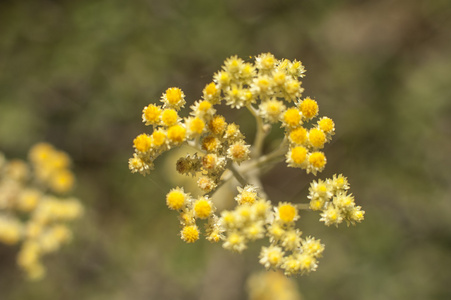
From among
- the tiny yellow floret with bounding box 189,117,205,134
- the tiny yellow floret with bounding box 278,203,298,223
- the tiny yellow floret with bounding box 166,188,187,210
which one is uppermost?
the tiny yellow floret with bounding box 189,117,205,134

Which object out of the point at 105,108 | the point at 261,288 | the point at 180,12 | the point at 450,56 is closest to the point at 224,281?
the point at 261,288

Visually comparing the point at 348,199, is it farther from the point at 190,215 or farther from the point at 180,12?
the point at 180,12

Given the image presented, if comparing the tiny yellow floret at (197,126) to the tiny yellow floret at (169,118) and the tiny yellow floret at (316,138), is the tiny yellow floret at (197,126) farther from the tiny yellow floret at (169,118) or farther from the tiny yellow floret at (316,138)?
the tiny yellow floret at (316,138)

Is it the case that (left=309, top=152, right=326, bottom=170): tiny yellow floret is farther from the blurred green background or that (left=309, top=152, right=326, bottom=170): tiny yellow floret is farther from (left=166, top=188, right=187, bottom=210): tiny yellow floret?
the blurred green background

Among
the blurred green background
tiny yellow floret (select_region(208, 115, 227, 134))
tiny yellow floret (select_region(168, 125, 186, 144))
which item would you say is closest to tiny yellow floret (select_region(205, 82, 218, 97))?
tiny yellow floret (select_region(208, 115, 227, 134))

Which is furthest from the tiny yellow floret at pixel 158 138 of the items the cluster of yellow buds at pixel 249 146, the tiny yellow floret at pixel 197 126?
the tiny yellow floret at pixel 197 126

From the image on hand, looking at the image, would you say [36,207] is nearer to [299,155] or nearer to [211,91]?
[211,91]

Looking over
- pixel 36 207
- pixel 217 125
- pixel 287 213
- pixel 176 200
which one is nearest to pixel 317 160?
pixel 287 213
